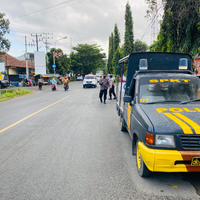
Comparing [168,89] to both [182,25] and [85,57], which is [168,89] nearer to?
[182,25]

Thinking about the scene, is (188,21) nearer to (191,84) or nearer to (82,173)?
(191,84)

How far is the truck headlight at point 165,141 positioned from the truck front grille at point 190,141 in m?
0.14

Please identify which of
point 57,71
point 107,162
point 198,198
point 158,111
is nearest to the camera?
point 198,198

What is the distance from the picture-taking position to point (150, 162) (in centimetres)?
299

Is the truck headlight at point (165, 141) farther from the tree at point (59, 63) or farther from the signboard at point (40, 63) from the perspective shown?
the tree at point (59, 63)

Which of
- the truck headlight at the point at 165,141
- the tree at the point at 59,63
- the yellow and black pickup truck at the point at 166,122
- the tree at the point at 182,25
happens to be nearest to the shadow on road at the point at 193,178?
the yellow and black pickup truck at the point at 166,122

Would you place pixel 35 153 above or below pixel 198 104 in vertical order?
below

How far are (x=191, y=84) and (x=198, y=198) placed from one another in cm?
236

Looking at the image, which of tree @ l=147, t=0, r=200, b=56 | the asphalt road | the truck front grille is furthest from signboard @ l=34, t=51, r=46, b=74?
the truck front grille

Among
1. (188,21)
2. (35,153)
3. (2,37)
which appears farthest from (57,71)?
(35,153)

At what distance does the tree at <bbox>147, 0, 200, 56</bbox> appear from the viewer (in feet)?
26.6

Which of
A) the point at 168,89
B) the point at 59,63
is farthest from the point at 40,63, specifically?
the point at 168,89

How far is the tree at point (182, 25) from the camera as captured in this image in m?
8.11

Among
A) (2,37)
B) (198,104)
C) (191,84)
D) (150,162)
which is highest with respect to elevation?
(2,37)
